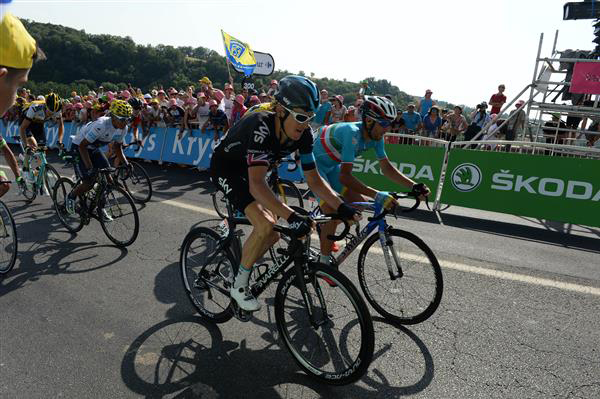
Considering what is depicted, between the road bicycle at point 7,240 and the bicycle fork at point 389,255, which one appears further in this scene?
the road bicycle at point 7,240

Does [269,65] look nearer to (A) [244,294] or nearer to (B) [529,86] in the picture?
(B) [529,86]

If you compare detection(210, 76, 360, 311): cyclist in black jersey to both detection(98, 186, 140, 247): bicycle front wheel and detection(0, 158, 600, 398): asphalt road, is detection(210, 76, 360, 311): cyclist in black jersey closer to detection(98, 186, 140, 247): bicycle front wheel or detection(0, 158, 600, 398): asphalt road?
detection(0, 158, 600, 398): asphalt road

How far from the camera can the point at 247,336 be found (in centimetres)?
332

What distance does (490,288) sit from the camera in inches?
169

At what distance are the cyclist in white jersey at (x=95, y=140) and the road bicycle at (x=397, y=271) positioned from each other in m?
3.57

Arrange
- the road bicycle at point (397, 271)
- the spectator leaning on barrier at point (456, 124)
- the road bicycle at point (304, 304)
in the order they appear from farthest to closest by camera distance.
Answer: the spectator leaning on barrier at point (456, 124), the road bicycle at point (397, 271), the road bicycle at point (304, 304)

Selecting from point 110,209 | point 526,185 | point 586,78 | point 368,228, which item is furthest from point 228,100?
point 586,78

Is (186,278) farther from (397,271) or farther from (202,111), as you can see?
(202,111)

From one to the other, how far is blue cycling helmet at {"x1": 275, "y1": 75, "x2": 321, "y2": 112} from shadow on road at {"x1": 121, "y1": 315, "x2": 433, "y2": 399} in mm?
1999

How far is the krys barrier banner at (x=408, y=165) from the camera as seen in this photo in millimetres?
8070

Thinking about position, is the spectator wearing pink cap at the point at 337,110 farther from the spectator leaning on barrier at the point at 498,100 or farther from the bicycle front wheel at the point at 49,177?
the bicycle front wheel at the point at 49,177

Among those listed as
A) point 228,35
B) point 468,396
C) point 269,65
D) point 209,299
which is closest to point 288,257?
point 209,299

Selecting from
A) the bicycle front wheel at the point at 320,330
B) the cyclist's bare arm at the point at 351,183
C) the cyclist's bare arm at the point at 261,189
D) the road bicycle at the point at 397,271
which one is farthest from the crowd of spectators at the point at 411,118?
the bicycle front wheel at the point at 320,330

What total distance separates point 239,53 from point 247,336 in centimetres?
1439
